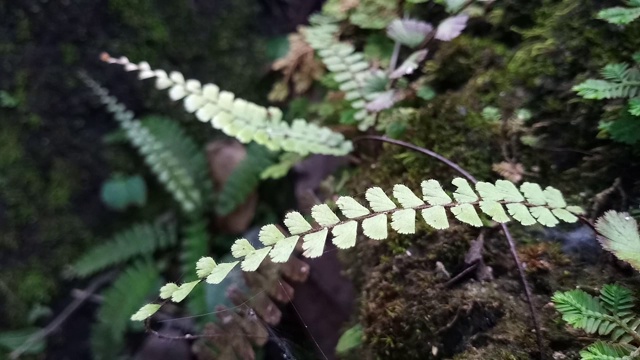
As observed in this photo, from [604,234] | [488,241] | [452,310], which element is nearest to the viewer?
[604,234]

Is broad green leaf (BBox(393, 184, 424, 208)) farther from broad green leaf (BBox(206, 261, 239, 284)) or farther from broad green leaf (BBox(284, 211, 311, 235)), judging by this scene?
broad green leaf (BBox(206, 261, 239, 284))

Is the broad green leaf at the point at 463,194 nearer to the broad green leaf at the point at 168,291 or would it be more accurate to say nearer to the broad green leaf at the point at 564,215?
the broad green leaf at the point at 564,215

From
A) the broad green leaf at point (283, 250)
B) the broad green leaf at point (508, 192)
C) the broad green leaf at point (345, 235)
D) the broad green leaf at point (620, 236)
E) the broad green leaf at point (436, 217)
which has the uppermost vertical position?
the broad green leaf at point (283, 250)

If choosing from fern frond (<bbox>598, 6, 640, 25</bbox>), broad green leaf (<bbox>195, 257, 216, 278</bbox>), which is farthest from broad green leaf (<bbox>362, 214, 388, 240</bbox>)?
fern frond (<bbox>598, 6, 640, 25</bbox>)

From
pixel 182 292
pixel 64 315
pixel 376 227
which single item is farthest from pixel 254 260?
pixel 64 315

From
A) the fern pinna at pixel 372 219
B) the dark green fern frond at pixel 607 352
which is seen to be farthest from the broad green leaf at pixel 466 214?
the dark green fern frond at pixel 607 352

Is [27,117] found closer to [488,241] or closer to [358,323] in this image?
[358,323]

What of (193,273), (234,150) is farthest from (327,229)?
(234,150)
